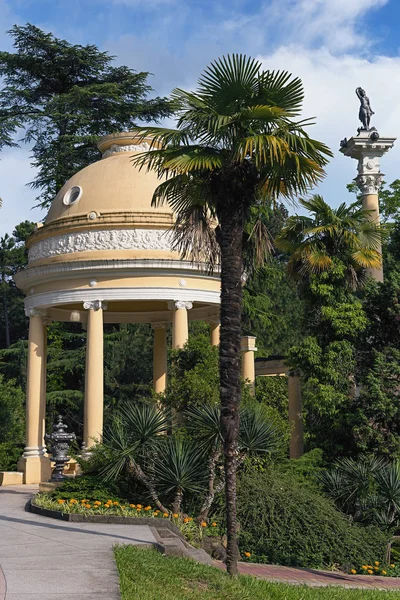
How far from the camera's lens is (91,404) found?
3108 cm

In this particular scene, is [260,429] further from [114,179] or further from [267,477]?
[114,179]

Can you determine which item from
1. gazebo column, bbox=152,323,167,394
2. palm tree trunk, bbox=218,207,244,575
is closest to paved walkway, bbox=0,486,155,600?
palm tree trunk, bbox=218,207,244,575

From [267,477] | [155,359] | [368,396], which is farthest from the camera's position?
[155,359]

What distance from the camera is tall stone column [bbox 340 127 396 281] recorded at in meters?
32.2

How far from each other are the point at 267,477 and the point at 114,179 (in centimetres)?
1577

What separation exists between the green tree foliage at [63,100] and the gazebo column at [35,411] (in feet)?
61.8

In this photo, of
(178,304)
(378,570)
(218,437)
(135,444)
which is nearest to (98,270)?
(178,304)

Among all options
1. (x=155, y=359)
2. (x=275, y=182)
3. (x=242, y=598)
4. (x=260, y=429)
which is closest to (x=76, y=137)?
(x=155, y=359)

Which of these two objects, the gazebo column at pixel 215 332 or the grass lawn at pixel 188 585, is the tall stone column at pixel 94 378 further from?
the grass lawn at pixel 188 585

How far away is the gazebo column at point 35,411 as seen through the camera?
109 feet

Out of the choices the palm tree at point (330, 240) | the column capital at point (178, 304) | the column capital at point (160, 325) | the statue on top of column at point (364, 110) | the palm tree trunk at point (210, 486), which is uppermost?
the statue on top of column at point (364, 110)

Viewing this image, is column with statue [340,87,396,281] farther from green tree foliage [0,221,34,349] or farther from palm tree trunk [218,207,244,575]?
green tree foliage [0,221,34,349]

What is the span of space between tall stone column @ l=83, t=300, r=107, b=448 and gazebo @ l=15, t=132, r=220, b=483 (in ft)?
0.12

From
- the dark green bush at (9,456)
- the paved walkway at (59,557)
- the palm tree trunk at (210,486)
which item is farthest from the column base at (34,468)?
the palm tree trunk at (210,486)
